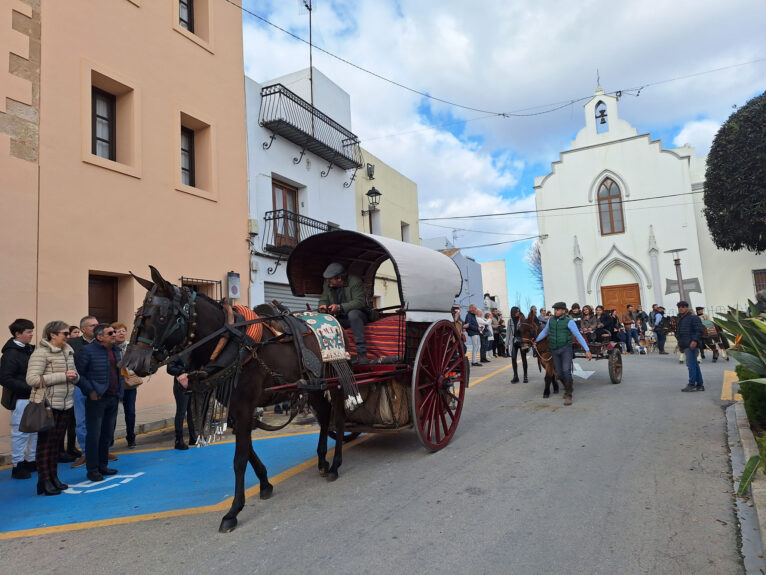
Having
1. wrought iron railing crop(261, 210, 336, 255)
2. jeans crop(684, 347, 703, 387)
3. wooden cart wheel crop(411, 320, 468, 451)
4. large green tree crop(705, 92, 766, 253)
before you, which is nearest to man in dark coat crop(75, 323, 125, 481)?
wooden cart wheel crop(411, 320, 468, 451)

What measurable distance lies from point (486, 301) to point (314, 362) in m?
22.3

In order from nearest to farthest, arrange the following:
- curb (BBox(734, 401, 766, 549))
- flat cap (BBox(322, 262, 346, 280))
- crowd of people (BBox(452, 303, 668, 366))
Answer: curb (BBox(734, 401, 766, 549)), flat cap (BBox(322, 262, 346, 280)), crowd of people (BBox(452, 303, 668, 366))

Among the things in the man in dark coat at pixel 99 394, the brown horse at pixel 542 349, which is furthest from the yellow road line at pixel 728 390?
the man in dark coat at pixel 99 394

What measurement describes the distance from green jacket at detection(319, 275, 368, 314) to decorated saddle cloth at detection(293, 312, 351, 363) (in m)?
0.59

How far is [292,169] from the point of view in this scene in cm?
1541

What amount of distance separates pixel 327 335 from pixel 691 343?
773 cm

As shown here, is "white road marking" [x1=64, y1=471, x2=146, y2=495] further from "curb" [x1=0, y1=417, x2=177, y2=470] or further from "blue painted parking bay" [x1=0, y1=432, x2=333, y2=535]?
"curb" [x1=0, y1=417, x2=177, y2=470]

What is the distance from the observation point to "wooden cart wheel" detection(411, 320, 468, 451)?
19.2 ft

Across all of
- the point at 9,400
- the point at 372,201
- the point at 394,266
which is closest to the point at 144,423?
the point at 9,400

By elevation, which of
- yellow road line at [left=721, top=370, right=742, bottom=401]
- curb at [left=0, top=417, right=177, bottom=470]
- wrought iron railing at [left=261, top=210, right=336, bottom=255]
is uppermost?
wrought iron railing at [left=261, top=210, right=336, bottom=255]

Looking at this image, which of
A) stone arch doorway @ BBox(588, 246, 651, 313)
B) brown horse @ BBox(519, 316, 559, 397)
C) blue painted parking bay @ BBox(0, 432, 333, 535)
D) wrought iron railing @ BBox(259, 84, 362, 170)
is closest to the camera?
blue painted parking bay @ BBox(0, 432, 333, 535)

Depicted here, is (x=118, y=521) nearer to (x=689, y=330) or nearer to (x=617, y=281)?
(x=689, y=330)

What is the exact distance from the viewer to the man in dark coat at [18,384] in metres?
5.75

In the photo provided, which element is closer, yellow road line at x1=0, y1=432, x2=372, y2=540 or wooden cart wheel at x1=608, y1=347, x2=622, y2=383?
yellow road line at x1=0, y1=432, x2=372, y2=540
